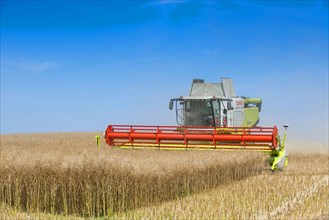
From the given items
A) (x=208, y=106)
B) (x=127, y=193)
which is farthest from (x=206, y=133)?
(x=127, y=193)

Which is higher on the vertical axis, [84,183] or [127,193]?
[84,183]

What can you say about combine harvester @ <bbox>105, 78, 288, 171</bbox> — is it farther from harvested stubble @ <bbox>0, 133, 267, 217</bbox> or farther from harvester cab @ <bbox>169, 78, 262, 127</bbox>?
harvested stubble @ <bbox>0, 133, 267, 217</bbox>

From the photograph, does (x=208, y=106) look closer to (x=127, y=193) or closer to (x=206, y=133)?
(x=206, y=133)

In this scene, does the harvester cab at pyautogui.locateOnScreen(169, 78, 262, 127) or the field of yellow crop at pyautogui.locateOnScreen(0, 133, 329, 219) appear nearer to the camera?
the field of yellow crop at pyautogui.locateOnScreen(0, 133, 329, 219)

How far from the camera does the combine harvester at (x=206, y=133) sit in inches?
504

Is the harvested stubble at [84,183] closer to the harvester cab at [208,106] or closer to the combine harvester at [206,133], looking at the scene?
the combine harvester at [206,133]

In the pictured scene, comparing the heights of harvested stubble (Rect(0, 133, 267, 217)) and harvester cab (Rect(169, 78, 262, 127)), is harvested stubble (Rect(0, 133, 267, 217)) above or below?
below

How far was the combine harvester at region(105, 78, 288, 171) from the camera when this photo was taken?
12789mm

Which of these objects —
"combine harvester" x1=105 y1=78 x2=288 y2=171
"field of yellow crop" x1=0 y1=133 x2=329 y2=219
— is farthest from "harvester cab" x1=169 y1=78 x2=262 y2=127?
"field of yellow crop" x1=0 y1=133 x2=329 y2=219

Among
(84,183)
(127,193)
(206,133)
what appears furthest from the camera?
(206,133)

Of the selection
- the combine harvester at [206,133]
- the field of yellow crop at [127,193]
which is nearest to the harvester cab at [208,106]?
the combine harvester at [206,133]

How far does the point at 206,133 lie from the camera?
43.4 ft

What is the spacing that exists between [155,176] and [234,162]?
288cm

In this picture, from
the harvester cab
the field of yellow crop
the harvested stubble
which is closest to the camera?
the field of yellow crop
